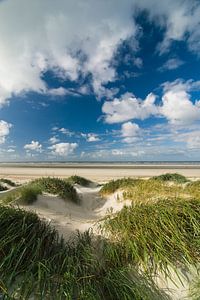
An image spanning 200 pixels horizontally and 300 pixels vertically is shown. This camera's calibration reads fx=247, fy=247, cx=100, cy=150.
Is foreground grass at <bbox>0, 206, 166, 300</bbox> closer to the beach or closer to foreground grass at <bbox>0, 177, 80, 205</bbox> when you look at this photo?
foreground grass at <bbox>0, 177, 80, 205</bbox>

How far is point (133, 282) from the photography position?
3.05 meters

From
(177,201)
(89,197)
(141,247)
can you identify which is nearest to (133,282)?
(141,247)

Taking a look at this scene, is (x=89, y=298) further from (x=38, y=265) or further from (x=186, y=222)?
(x=186, y=222)

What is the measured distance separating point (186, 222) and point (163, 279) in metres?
1.03

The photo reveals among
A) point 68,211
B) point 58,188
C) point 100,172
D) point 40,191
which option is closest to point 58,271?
point 68,211

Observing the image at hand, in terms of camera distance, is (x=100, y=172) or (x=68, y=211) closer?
(x=68, y=211)

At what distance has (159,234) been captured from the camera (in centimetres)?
362

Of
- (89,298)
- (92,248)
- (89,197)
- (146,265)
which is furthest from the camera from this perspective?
(89,197)

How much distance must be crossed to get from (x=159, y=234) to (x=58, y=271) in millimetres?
1509

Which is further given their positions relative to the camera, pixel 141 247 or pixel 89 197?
pixel 89 197

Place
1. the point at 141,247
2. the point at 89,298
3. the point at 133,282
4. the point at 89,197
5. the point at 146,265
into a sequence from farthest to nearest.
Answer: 1. the point at 89,197
2. the point at 141,247
3. the point at 146,265
4. the point at 133,282
5. the point at 89,298

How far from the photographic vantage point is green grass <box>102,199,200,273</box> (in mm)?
3346

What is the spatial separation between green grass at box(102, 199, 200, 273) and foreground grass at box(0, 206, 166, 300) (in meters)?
0.21

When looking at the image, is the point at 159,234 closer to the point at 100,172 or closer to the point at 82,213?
the point at 82,213
